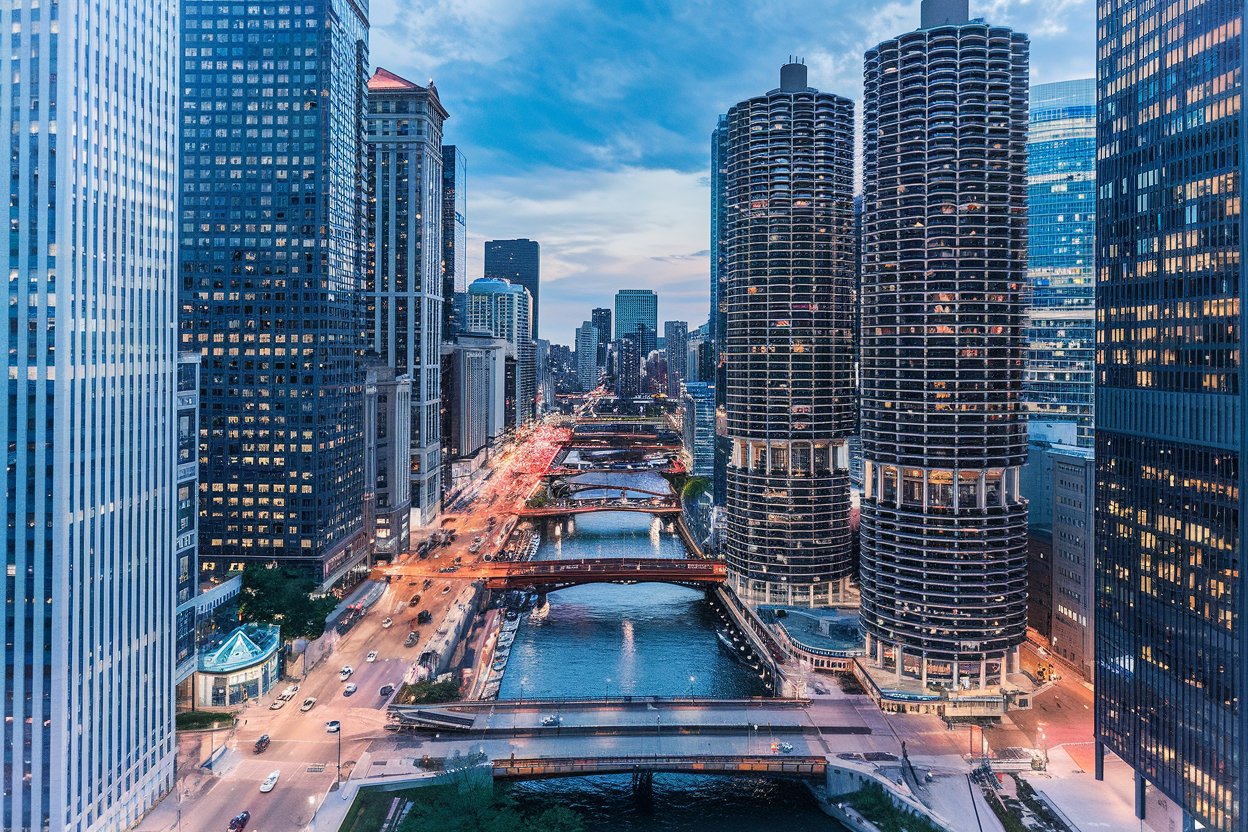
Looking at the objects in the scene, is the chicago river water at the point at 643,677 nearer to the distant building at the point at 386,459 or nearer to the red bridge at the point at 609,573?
the red bridge at the point at 609,573

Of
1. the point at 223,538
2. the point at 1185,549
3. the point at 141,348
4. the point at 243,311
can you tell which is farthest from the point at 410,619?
the point at 1185,549

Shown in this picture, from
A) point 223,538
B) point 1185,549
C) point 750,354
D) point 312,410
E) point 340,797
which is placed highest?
point 750,354

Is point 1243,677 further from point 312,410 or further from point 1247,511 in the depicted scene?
point 312,410

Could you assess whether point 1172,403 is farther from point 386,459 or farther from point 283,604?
point 386,459

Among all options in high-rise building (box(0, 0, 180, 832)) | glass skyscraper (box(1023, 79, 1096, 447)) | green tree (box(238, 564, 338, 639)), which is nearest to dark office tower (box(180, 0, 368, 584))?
green tree (box(238, 564, 338, 639))

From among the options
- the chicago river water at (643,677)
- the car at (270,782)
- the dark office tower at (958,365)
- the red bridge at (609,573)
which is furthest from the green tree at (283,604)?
the dark office tower at (958,365)

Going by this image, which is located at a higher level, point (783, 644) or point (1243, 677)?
point (1243, 677)

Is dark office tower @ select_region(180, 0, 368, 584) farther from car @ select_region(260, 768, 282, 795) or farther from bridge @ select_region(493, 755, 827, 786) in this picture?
bridge @ select_region(493, 755, 827, 786)
